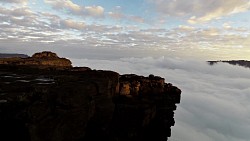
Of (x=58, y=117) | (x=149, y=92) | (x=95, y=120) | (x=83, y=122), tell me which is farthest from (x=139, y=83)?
(x=58, y=117)

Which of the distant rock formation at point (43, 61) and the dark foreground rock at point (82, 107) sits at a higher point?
the distant rock formation at point (43, 61)

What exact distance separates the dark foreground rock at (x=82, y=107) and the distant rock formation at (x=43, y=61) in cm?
1039

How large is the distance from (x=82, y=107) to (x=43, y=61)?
30.3 meters

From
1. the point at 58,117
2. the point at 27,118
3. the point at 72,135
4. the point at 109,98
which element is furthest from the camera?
the point at 109,98

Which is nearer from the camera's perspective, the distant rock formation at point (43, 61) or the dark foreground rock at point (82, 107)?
the dark foreground rock at point (82, 107)

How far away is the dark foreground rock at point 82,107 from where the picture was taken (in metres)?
22.1

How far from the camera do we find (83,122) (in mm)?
27297

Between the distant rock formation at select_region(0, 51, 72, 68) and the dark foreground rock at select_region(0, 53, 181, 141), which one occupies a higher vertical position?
the distant rock formation at select_region(0, 51, 72, 68)

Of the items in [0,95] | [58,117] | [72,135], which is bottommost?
[72,135]

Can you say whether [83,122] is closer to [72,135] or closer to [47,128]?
[72,135]

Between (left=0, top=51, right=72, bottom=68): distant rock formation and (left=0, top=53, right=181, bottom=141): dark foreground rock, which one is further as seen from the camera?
(left=0, top=51, right=72, bottom=68): distant rock formation

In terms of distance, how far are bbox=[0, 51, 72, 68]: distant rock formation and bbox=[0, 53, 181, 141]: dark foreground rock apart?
10394 millimetres

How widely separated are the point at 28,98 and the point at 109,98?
41.1 ft

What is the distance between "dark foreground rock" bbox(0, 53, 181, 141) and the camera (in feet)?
72.6
